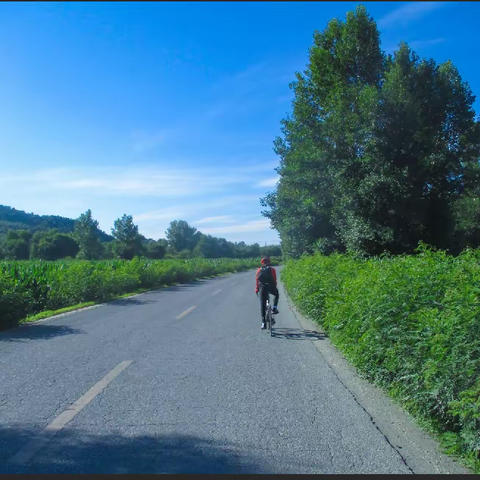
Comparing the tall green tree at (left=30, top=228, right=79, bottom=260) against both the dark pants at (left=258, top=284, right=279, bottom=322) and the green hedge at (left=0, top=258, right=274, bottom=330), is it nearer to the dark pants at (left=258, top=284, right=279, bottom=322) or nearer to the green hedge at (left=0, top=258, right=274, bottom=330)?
the green hedge at (left=0, top=258, right=274, bottom=330)

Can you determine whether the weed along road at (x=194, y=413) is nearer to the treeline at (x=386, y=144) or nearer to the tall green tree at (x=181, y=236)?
the treeline at (x=386, y=144)

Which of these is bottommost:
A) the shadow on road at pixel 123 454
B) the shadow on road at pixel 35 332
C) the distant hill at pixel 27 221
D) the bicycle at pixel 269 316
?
the shadow on road at pixel 123 454

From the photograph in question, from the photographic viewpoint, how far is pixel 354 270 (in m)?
9.74

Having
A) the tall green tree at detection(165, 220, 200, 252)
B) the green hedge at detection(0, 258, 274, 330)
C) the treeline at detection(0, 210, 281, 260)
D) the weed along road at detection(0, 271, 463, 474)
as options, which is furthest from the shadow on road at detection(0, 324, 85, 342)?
the tall green tree at detection(165, 220, 200, 252)

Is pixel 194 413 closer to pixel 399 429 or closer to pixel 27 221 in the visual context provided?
pixel 399 429

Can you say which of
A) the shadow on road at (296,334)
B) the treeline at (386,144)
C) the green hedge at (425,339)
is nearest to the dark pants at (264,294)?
the shadow on road at (296,334)

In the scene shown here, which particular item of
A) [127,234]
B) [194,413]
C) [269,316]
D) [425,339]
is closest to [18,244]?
[127,234]

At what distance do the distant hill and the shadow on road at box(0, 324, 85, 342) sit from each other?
57.9 m

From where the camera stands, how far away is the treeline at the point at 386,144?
57.5 ft

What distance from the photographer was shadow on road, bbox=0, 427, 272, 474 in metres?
3.59

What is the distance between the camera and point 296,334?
10.5 meters

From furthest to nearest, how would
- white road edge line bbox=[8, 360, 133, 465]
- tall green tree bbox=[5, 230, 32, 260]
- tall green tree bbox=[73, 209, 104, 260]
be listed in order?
tall green tree bbox=[73, 209, 104, 260] → tall green tree bbox=[5, 230, 32, 260] → white road edge line bbox=[8, 360, 133, 465]

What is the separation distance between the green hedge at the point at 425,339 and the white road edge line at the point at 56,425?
12.0ft

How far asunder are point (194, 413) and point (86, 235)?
226 ft
